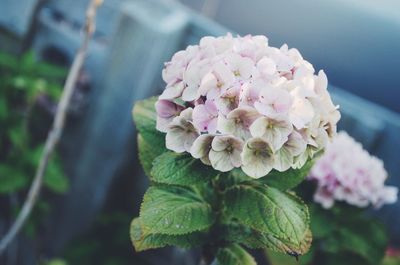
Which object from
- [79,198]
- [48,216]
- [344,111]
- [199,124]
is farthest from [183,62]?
[48,216]

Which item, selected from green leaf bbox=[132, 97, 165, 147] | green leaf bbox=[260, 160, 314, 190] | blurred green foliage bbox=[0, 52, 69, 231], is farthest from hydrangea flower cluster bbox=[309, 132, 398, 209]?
blurred green foliage bbox=[0, 52, 69, 231]

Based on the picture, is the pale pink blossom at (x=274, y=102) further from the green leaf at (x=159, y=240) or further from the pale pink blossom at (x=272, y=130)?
the green leaf at (x=159, y=240)

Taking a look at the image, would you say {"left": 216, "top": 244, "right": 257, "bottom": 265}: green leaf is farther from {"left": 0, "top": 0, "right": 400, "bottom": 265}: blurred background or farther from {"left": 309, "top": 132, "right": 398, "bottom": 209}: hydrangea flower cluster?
{"left": 0, "top": 0, "right": 400, "bottom": 265}: blurred background

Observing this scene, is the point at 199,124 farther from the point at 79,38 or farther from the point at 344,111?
the point at 79,38

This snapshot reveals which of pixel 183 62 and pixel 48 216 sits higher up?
pixel 183 62

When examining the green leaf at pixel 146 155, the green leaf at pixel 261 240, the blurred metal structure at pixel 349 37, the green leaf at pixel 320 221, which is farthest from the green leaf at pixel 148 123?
the blurred metal structure at pixel 349 37

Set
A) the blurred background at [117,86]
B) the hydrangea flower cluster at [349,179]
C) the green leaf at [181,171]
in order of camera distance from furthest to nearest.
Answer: the blurred background at [117,86]
the hydrangea flower cluster at [349,179]
the green leaf at [181,171]
